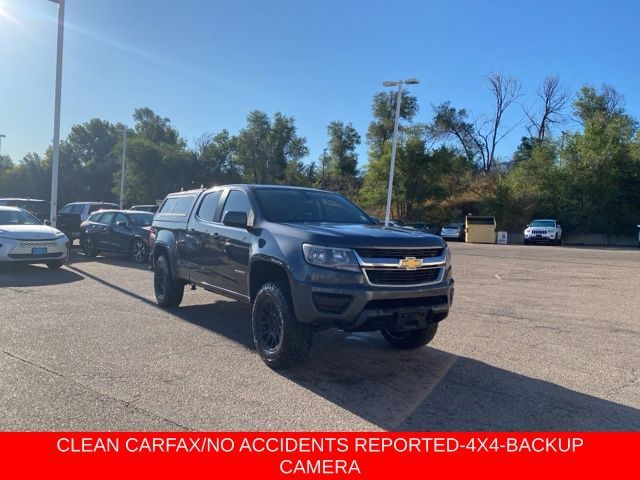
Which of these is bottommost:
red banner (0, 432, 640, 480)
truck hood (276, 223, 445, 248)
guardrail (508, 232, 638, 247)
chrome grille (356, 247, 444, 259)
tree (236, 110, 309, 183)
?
red banner (0, 432, 640, 480)

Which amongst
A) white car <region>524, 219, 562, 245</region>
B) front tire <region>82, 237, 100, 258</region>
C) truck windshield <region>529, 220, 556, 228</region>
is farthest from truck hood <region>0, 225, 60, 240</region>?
truck windshield <region>529, 220, 556, 228</region>

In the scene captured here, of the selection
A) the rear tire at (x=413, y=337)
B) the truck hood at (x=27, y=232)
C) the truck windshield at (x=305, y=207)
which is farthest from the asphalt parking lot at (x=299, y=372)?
the truck hood at (x=27, y=232)

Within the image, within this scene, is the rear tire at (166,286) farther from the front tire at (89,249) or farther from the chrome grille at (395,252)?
the front tire at (89,249)

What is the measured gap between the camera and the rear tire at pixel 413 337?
569 centimetres

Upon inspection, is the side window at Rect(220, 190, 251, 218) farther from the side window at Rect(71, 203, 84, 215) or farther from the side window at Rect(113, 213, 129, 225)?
the side window at Rect(71, 203, 84, 215)

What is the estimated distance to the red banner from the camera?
323 centimetres

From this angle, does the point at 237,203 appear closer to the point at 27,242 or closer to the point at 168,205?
the point at 168,205

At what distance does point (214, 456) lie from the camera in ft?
11.2

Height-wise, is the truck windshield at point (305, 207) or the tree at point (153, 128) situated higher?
the tree at point (153, 128)

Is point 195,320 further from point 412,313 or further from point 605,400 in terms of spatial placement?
point 605,400

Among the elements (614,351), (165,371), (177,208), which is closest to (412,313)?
(165,371)

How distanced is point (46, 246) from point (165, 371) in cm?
838

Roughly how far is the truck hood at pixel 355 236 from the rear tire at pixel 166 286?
3215mm

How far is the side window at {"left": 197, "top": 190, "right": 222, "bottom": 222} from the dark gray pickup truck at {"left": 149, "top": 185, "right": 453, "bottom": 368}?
141mm
